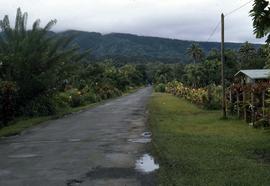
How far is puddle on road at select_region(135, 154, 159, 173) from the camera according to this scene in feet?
34.4

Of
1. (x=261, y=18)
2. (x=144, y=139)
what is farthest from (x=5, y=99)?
(x=261, y=18)

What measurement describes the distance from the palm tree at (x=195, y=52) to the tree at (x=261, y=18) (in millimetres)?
109707

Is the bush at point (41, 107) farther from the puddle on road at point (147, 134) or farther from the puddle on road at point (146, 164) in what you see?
the puddle on road at point (146, 164)

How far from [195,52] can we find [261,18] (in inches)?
4349

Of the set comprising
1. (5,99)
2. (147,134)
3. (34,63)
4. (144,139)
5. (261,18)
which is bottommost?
(147,134)

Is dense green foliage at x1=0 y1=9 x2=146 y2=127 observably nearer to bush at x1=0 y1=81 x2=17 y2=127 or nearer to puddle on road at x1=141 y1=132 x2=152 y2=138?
bush at x1=0 y1=81 x2=17 y2=127

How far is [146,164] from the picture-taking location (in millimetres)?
11195

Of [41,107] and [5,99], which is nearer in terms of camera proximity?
[5,99]

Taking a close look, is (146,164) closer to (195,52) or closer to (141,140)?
(141,140)

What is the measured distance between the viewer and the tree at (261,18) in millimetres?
9930

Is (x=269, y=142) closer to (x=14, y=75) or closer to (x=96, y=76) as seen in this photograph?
(x=14, y=75)

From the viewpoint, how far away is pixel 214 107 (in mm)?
31438

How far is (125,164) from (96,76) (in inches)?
2326

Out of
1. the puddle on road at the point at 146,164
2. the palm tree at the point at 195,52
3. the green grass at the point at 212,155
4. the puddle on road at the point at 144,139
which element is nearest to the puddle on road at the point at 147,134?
the puddle on road at the point at 144,139
